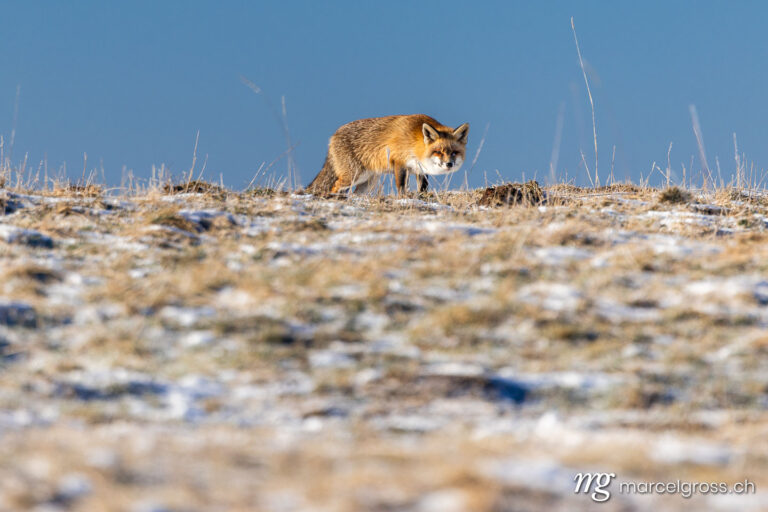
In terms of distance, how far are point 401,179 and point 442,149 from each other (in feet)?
3.56

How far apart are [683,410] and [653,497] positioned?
1.59 metres

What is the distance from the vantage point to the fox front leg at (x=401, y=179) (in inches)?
593

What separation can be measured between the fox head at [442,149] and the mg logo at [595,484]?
1143 centimetres

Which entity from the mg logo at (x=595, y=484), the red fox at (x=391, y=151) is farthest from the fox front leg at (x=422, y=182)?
the mg logo at (x=595, y=484)

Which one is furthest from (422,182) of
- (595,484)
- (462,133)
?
(595,484)

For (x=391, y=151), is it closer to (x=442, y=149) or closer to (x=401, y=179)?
(x=401, y=179)

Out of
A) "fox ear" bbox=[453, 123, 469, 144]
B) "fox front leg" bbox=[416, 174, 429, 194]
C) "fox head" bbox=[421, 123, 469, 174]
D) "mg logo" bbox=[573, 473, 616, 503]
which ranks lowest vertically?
"mg logo" bbox=[573, 473, 616, 503]

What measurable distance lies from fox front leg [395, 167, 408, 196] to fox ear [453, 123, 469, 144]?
124cm

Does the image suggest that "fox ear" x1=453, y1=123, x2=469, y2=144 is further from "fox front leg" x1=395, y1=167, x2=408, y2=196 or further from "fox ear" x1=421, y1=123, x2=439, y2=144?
"fox front leg" x1=395, y1=167, x2=408, y2=196

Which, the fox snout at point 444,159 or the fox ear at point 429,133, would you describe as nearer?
the fox ear at point 429,133

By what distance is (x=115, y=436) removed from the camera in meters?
4.04

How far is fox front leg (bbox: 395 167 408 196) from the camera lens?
15.1 m

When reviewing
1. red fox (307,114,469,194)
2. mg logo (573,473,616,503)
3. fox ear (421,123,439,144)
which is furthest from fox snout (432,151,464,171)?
mg logo (573,473,616,503)

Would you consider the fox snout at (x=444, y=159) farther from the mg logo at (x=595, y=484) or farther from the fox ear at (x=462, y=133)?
the mg logo at (x=595, y=484)
